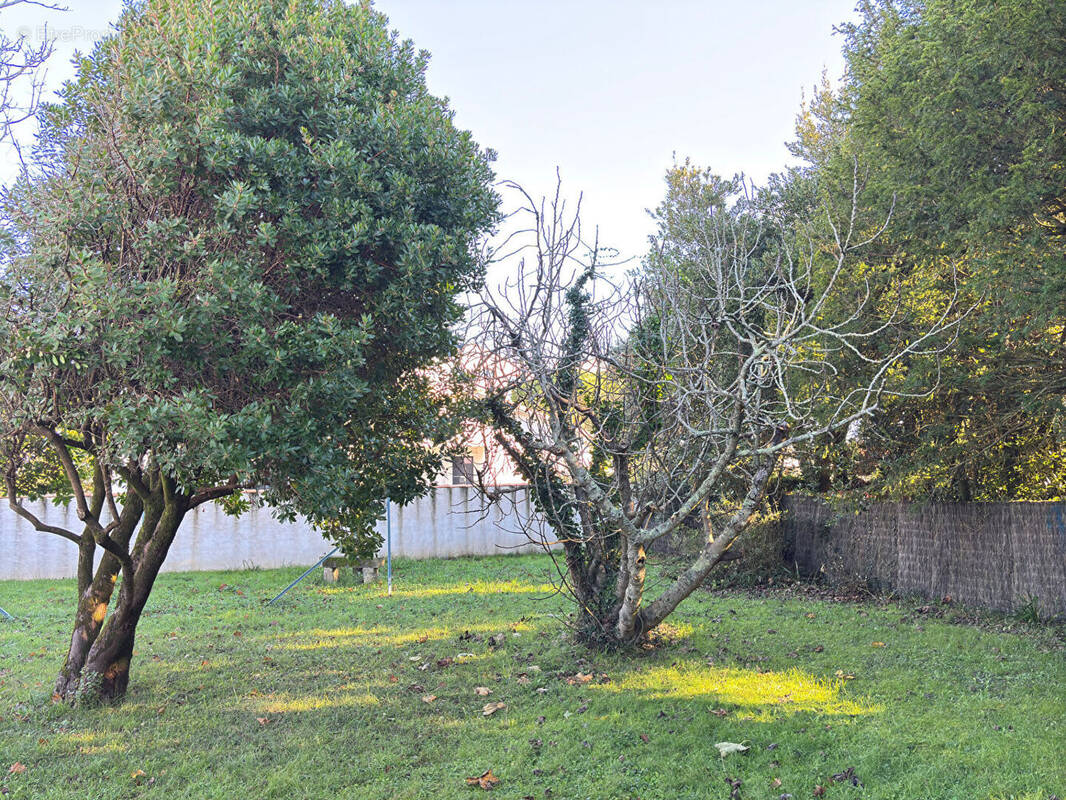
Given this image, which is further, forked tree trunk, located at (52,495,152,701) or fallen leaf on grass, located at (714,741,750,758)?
forked tree trunk, located at (52,495,152,701)

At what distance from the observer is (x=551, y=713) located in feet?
20.0

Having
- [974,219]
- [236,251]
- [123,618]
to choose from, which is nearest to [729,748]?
[236,251]

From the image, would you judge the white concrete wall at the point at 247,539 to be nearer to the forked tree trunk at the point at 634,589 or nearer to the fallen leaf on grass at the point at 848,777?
the forked tree trunk at the point at 634,589

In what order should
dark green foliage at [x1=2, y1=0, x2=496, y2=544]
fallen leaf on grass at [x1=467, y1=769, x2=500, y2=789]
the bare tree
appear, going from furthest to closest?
the bare tree → dark green foliage at [x1=2, y1=0, x2=496, y2=544] → fallen leaf on grass at [x1=467, y1=769, x2=500, y2=789]

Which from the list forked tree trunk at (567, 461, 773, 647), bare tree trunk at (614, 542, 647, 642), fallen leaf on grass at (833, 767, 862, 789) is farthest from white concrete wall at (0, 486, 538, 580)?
fallen leaf on grass at (833, 767, 862, 789)

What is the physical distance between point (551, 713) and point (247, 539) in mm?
13081

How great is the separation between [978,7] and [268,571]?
16.0 m

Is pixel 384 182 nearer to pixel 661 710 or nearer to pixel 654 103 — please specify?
pixel 661 710

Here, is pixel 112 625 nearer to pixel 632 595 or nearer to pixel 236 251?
pixel 236 251

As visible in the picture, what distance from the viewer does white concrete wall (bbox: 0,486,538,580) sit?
16.2 metres

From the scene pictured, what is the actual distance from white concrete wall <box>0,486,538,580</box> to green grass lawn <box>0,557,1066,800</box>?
22.5 ft

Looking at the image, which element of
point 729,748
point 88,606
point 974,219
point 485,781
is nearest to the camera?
point 485,781

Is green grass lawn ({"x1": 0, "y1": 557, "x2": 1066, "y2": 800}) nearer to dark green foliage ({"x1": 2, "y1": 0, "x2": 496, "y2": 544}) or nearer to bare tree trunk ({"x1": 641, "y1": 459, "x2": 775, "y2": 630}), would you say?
bare tree trunk ({"x1": 641, "y1": 459, "x2": 775, "y2": 630})

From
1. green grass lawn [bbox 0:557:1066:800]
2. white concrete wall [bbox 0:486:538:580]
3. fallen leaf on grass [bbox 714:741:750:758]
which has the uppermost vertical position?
white concrete wall [bbox 0:486:538:580]
